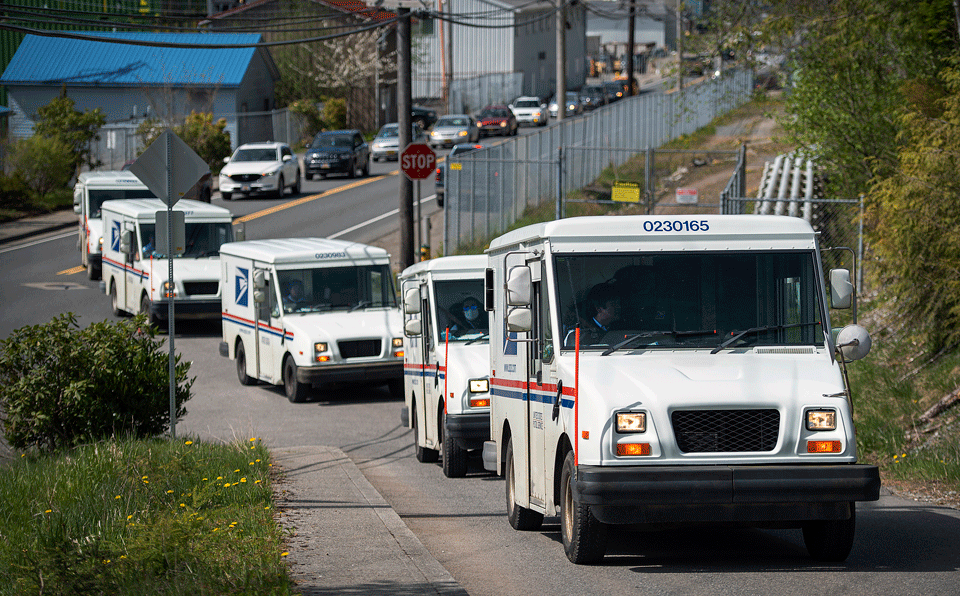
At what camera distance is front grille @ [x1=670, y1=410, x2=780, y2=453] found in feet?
24.0

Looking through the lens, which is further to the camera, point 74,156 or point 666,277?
point 74,156

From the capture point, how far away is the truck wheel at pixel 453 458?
12.3 metres

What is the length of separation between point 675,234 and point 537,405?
1620 mm

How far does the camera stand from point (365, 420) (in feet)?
54.7

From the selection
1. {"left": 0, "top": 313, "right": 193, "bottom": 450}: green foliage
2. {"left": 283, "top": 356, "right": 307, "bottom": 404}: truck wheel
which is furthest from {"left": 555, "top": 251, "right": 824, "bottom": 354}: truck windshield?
{"left": 283, "top": 356, "right": 307, "bottom": 404}: truck wheel

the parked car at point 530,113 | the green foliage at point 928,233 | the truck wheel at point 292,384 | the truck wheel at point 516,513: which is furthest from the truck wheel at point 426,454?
the parked car at point 530,113

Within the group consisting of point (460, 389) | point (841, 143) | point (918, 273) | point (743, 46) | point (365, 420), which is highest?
point (743, 46)

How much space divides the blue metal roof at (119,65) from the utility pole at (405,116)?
3260 centimetres

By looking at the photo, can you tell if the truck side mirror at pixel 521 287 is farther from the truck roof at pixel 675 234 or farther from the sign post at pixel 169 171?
the sign post at pixel 169 171

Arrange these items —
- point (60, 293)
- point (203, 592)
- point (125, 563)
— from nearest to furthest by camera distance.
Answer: point (203, 592) → point (125, 563) → point (60, 293)

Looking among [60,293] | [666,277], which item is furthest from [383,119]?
[666,277]

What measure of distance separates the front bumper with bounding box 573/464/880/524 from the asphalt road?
43 cm

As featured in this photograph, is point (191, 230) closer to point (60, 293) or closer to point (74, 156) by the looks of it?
point (60, 293)

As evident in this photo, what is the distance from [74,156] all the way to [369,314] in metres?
29.3
